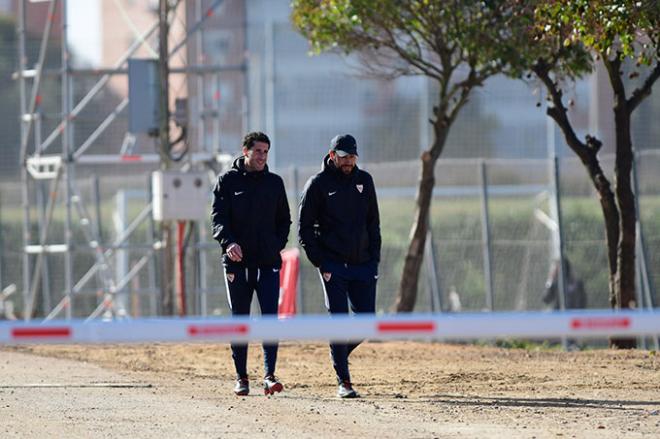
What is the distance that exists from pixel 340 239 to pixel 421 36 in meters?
6.43

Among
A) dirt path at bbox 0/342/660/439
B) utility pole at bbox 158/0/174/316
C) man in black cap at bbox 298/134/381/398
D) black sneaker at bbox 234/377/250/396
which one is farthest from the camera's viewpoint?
utility pole at bbox 158/0/174/316

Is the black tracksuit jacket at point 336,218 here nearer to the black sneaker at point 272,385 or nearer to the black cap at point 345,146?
the black cap at point 345,146

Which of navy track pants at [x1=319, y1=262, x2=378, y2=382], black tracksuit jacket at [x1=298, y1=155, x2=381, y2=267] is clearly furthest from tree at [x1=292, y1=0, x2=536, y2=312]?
navy track pants at [x1=319, y1=262, x2=378, y2=382]

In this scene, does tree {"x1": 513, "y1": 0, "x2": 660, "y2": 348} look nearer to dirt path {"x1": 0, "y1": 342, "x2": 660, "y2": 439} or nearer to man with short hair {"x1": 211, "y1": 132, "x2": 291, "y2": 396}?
dirt path {"x1": 0, "y1": 342, "x2": 660, "y2": 439}

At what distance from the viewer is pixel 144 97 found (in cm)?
1927

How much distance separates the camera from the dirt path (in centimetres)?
963

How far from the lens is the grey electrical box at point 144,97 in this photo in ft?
62.8

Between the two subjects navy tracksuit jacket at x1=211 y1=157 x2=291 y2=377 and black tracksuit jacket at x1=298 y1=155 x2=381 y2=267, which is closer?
black tracksuit jacket at x1=298 y1=155 x2=381 y2=267

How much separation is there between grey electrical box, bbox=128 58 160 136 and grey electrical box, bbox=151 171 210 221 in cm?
128

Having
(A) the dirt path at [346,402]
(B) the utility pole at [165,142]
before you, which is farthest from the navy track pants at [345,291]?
(B) the utility pole at [165,142]

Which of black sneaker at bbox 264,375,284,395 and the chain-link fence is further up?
the chain-link fence

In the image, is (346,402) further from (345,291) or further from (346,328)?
(346,328)

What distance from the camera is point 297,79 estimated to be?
29281mm

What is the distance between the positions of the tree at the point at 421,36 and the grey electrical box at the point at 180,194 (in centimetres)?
203
